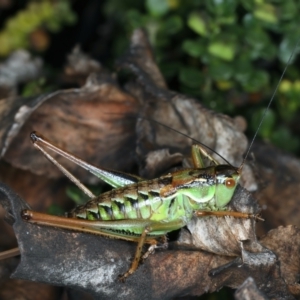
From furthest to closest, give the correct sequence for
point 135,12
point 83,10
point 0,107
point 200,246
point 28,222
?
point 83,10 → point 135,12 → point 0,107 → point 200,246 → point 28,222

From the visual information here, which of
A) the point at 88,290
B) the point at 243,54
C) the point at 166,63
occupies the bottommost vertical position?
the point at 88,290

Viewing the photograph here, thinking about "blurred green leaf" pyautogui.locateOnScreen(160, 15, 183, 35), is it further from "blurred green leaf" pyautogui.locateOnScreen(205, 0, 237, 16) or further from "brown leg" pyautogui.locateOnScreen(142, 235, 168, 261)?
"brown leg" pyautogui.locateOnScreen(142, 235, 168, 261)

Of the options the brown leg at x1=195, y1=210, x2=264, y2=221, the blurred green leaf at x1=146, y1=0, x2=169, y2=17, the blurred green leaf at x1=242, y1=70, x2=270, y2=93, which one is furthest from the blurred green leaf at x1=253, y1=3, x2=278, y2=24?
the brown leg at x1=195, y1=210, x2=264, y2=221

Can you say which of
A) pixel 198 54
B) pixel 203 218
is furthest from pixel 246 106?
pixel 203 218

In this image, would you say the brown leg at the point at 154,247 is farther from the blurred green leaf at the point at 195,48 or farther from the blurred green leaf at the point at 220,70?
the blurred green leaf at the point at 195,48

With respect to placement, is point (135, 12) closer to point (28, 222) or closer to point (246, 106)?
point (246, 106)

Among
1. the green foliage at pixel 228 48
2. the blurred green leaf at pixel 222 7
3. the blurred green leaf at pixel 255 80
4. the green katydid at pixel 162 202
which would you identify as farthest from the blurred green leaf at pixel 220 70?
the green katydid at pixel 162 202

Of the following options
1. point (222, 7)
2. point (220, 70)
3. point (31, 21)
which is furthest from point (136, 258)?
point (31, 21)
